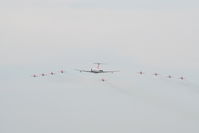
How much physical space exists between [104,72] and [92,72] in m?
3.58

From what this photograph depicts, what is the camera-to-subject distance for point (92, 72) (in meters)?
130

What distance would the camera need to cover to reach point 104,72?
12988 cm
